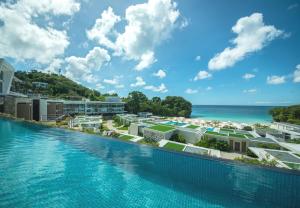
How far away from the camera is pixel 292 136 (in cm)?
1620

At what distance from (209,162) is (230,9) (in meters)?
8.61

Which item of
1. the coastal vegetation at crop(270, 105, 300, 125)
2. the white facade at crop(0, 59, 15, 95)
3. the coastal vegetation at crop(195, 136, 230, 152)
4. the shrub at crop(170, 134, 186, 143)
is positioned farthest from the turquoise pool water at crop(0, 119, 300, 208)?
the coastal vegetation at crop(270, 105, 300, 125)

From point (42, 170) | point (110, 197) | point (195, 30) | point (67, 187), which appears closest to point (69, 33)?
point (195, 30)

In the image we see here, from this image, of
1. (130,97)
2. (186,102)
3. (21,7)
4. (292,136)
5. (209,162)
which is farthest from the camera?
(186,102)

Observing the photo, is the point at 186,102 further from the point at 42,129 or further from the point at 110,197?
the point at 110,197

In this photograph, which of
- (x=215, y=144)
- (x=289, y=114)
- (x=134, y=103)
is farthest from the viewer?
(x=134, y=103)

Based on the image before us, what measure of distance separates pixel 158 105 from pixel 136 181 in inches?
1552

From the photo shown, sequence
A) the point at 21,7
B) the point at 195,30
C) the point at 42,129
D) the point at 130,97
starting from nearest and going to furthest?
the point at 21,7 < the point at 42,129 < the point at 195,30 < the point at 130,97

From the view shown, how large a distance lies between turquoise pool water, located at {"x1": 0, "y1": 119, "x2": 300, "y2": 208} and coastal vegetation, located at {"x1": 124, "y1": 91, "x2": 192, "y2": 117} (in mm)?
33462

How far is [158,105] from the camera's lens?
143 ft

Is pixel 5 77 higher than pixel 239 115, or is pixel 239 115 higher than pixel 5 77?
pixel 5 77

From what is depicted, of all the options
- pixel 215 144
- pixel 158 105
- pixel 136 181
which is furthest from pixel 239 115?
pixel 136 181

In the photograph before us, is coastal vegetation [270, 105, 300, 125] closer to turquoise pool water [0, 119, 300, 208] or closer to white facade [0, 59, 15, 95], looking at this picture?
turquoise pool water [0, 119, 300, 208]

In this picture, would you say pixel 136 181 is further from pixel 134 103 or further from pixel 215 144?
pixel 134 103
